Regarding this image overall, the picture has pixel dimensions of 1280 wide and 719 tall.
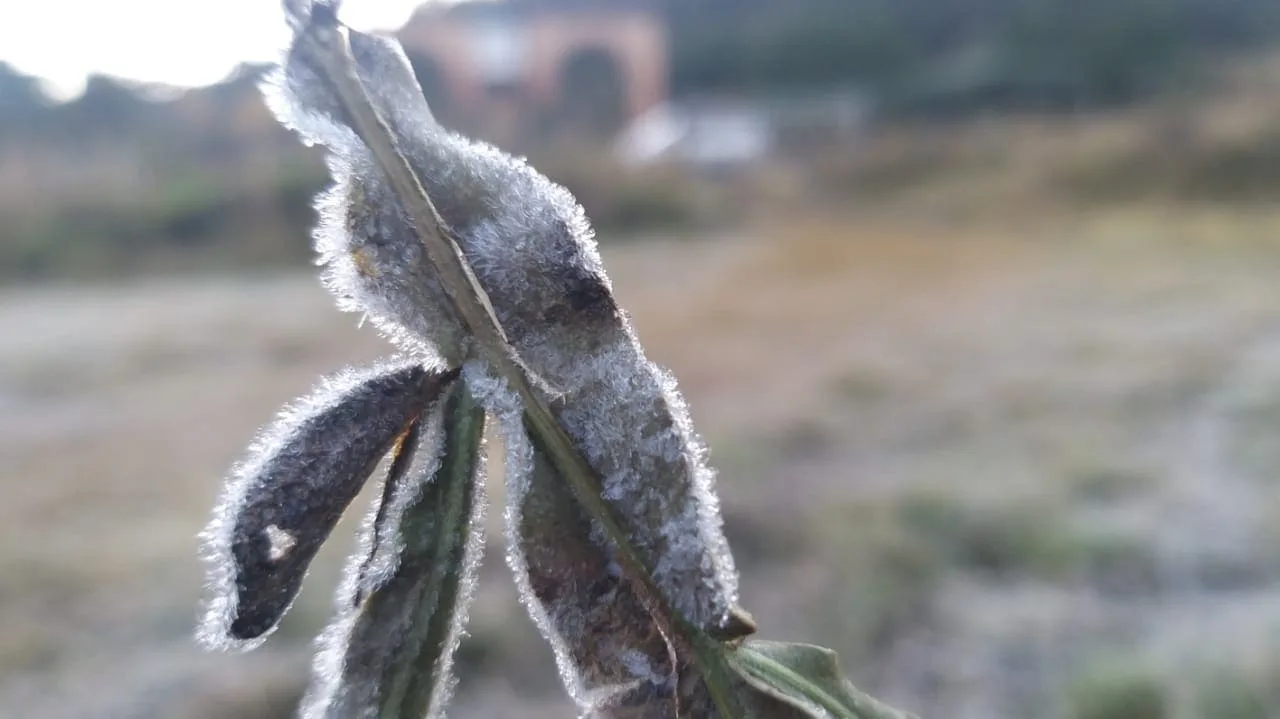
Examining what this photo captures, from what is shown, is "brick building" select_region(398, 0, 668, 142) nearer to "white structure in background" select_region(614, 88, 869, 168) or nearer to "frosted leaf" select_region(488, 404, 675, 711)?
"white structure in background" select_region(614, 88, 869, 168)

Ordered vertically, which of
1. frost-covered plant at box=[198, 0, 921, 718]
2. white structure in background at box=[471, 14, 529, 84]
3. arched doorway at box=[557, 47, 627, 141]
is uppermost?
arched doorway at box=[557, 47, 627, 141]

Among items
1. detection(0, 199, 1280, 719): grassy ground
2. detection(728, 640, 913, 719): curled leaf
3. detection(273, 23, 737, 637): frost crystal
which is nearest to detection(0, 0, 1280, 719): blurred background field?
detection(0, 199, 1280, 719): grassy ground

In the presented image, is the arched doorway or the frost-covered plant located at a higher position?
the arched doorway

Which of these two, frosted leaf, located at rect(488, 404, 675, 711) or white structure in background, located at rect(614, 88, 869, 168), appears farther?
white structure in background, located at rect(614, 88, 869, 168)

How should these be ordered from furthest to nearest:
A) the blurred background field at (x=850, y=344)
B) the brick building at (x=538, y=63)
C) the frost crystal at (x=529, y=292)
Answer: the brick building at (x=538, y=63), the blurred background field at (x=850, y=344), the frost crystal at (x=529, y=292)

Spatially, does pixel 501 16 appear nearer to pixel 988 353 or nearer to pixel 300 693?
pixel 988 353

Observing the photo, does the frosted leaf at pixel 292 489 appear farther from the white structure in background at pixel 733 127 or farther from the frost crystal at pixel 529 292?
the white structure in background at pixel 733 127

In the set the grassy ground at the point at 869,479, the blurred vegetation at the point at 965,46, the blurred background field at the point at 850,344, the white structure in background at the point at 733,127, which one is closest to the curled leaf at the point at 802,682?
the blurred background field at the point at 850,344

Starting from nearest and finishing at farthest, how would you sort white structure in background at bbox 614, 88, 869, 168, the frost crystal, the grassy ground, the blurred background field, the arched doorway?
the frost crystal → the grassy ground → the blurred background field → the arched doorway → white structure in background at bbox 614, 88, 869, 168
